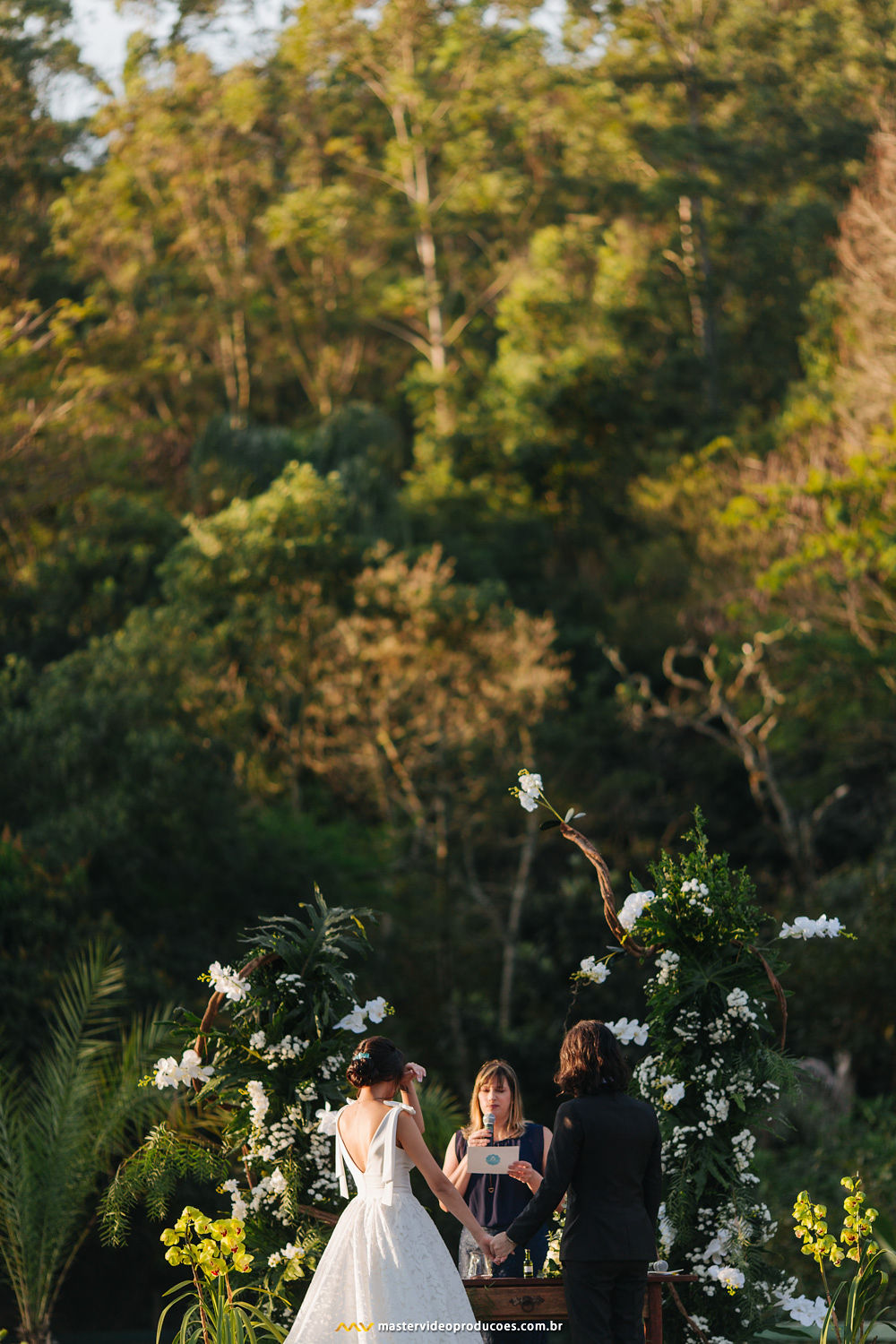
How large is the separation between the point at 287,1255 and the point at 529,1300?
100 cm

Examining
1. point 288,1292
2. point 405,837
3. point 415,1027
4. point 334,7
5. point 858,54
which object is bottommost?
point 415,1027

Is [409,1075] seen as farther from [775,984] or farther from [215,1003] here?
[775,984]

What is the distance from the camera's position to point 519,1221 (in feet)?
12.7

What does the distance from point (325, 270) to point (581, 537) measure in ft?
26.6

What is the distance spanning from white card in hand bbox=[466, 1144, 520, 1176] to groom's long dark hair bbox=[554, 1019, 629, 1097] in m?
0.62

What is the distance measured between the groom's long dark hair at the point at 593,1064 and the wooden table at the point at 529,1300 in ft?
2.04

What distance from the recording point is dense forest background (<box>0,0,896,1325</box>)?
13945mm

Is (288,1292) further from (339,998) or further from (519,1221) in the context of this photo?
(519,1221)

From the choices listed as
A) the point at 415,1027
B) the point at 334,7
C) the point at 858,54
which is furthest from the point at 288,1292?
the point at 334,7

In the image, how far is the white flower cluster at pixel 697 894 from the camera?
464 cm

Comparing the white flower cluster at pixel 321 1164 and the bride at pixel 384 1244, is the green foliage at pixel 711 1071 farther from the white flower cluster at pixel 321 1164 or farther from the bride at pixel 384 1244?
the white flower cluster at pixel 321 1164

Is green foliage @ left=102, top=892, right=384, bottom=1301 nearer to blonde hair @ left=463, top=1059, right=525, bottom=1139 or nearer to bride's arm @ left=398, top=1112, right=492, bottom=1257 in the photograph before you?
blonde hair @ left=463, top=1059, right=525, bottom=1139

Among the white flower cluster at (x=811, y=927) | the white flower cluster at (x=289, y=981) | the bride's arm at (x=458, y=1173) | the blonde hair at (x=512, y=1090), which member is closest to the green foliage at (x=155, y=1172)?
the white flower cluster at (x=289, y=981)

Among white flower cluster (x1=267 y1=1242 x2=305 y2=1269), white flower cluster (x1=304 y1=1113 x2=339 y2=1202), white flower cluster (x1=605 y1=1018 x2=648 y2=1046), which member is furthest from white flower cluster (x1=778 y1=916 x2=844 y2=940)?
white flower cluster (x1=267 y1=1242 x2=305 y2=1269)
